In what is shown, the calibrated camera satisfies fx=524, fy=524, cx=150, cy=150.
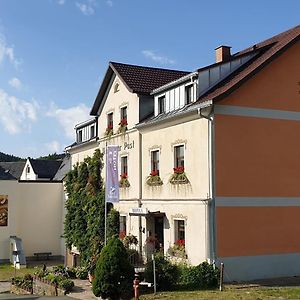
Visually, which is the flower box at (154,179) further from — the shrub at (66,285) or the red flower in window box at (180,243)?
the shrub at (66,285)

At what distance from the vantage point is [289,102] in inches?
Result: 939

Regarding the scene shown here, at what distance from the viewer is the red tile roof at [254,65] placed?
22.2 meters

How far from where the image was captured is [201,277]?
20.7 metres

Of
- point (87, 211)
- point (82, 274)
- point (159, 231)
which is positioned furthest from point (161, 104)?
point (87, 211)

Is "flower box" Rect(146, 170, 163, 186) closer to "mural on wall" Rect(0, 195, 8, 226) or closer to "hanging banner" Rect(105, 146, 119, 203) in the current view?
"hanging banner" Rect(105, 146, 119, 203)

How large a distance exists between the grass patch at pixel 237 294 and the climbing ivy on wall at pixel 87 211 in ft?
34.8

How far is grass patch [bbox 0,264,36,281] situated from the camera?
35.0 m

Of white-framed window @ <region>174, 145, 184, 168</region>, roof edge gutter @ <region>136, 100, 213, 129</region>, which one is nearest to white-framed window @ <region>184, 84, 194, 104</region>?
roof edge gutter @ <region>136, 100, 213, 129</region>

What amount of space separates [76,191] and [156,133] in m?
11.1

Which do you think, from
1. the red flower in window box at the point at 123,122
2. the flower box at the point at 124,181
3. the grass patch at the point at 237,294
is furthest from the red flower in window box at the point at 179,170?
the red flower in window box at the point at 123,122

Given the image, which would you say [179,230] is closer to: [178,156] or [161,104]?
[178,156]

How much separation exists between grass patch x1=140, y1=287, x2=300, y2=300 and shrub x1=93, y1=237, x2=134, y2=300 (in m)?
0.86

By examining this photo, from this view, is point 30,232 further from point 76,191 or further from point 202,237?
point 202,237

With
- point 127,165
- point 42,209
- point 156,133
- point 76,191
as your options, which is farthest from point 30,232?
point 156,133
